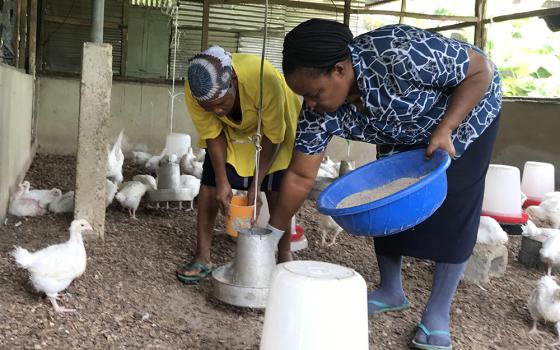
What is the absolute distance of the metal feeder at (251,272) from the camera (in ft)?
8.25

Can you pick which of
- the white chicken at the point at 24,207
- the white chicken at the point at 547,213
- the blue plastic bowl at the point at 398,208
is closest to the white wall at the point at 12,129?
the white chicken at the point at 24,207

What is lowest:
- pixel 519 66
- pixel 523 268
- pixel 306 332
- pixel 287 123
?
pixel 523 268

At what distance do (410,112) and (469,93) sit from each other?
228mm

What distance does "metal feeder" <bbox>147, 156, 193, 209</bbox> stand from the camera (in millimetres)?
4426

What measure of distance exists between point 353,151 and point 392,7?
2.78 m

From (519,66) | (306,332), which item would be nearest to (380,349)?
(306,332)

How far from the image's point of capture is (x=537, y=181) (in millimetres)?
5984

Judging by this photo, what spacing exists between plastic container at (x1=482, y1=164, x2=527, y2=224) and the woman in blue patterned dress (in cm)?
215

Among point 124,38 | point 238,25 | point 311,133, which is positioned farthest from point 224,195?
point 238,25

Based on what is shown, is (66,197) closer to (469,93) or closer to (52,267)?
(52,267)

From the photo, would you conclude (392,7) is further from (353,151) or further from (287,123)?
(287,123)

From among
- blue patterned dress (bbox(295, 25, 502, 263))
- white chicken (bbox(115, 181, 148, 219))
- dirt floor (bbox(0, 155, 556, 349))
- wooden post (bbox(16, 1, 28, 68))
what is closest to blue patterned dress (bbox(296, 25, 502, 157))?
blue patterned dress (bbox(295, 25, 502, 263))

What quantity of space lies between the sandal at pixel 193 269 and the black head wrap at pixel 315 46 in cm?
129

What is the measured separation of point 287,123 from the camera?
10.0ft
